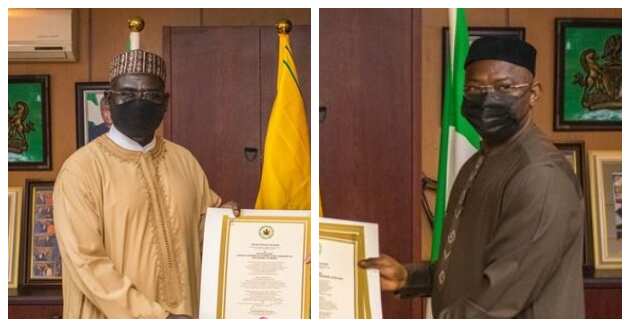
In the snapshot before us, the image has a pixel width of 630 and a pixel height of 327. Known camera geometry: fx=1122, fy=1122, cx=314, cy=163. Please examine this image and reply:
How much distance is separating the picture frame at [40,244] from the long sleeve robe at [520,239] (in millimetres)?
1574

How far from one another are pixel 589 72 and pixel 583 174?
1.21 feet

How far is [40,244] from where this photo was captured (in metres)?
4.17

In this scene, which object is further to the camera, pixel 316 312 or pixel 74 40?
pixel 74 40

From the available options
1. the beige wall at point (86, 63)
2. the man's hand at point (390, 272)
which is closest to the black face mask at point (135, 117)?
the beige wall at point (86, 63)

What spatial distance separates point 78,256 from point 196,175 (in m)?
0.50

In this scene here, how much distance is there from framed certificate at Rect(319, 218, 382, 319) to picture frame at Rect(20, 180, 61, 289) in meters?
1.21

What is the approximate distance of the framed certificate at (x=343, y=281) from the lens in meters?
3.45

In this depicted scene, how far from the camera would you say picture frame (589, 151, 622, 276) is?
3869mm

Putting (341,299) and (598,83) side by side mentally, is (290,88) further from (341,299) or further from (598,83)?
(598,83)

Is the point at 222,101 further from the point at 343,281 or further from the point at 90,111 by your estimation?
the point at 343,281

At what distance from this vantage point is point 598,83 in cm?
391

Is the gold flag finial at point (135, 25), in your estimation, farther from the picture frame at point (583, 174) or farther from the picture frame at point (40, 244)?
the picture frame at point (583, 174)

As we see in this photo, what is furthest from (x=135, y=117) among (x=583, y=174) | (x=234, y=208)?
(x=583, y=174)
